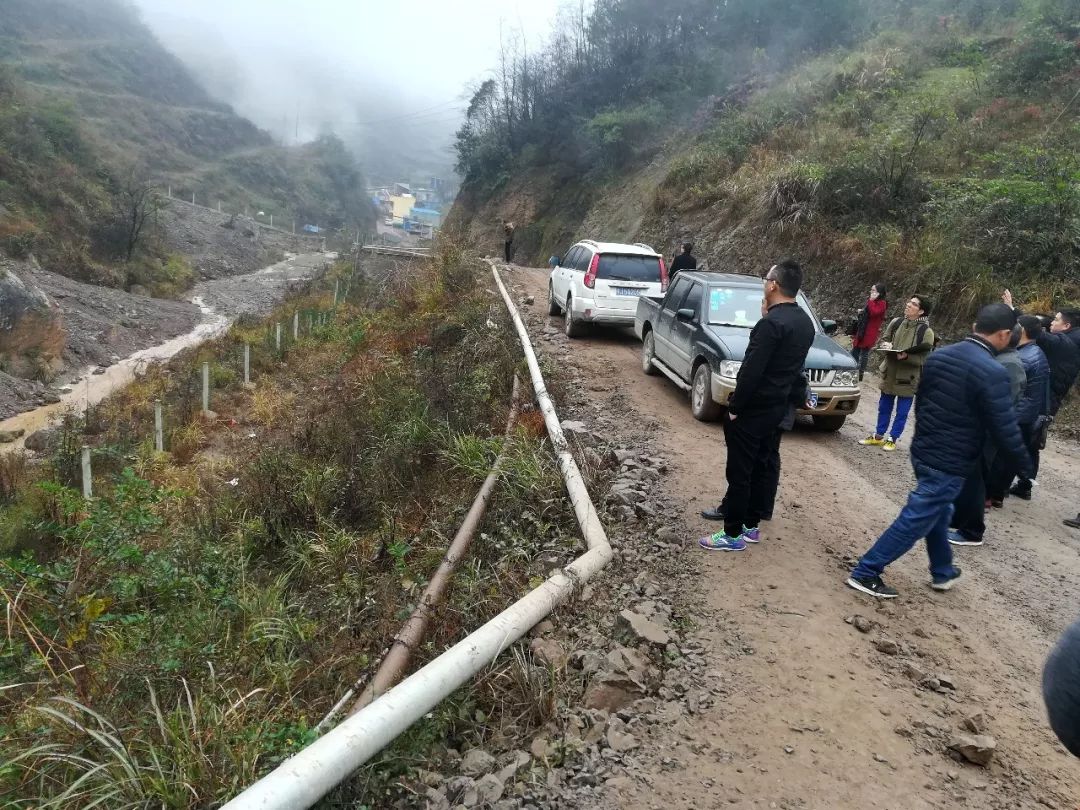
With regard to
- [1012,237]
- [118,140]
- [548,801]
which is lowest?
[548,801]

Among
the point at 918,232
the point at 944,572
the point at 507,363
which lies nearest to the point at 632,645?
the point at 944,572

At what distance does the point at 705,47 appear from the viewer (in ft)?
112

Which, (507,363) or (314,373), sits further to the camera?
(314,373)

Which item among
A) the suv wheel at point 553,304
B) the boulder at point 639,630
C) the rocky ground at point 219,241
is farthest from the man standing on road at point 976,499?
the rocky ground at point 219,241

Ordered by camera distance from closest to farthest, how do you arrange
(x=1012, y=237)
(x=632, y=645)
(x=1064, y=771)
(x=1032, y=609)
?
(x=1064, y=771) < (x=632, y=645) < (x=1032, y=609) < (x=1012, y=237)

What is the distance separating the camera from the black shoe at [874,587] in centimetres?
454

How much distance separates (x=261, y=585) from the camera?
5855 millimetres

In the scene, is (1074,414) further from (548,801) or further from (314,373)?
(314,373)

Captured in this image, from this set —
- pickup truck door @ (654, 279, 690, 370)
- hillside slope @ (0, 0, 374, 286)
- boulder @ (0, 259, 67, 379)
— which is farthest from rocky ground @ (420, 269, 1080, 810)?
hillside slope @ (0, 0, 374, 286)

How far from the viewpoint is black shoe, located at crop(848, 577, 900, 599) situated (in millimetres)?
4535

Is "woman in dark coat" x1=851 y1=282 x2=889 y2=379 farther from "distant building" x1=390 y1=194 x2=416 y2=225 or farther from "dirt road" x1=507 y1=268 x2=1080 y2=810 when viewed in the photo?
"distant building" x1=390 y1=194 x2=416 y2=225

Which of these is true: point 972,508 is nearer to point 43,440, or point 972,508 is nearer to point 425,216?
point 43,440

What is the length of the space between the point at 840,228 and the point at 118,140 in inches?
3397

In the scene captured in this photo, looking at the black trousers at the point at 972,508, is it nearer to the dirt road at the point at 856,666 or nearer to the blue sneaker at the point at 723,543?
the dirt road at the point at 856,666
